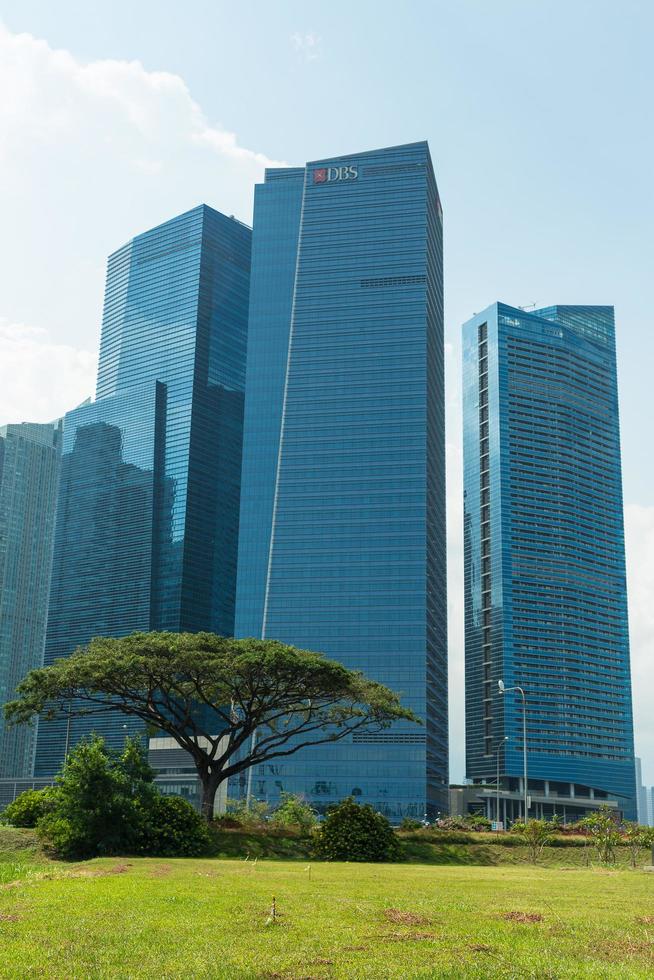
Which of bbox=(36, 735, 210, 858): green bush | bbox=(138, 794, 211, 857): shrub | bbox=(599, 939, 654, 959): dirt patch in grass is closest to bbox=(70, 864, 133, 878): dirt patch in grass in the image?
bbox=(36, 735, 210, 858): green bush

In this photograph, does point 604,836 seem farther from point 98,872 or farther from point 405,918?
point 405,918

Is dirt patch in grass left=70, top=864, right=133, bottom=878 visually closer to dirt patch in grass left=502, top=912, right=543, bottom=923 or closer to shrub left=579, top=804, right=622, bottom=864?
dirt patch in grass left=502, top=912, right=543, bottom=923

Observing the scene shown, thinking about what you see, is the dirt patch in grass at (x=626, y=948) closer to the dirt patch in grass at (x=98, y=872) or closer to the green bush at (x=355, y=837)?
the dirt patch in grass at (x=98, y=872)

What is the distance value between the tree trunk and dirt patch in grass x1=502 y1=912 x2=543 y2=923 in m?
38.3

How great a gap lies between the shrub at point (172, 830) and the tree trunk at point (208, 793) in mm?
9943

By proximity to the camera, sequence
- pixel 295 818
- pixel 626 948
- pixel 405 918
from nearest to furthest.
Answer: pixel 626 948, pixel 405 918, pixel 295 818

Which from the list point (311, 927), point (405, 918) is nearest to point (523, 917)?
point (405, 918)

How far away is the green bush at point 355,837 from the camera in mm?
50906

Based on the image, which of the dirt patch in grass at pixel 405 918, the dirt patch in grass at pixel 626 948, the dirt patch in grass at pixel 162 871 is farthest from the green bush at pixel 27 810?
the dirt patch in grass at pixel 626 948

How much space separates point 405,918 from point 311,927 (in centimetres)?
269

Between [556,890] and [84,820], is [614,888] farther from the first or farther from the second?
[84,820]

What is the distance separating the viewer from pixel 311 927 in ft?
69.8

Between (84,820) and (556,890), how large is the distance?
2147 cm

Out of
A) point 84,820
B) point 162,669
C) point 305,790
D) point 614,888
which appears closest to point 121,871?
point 84,820
